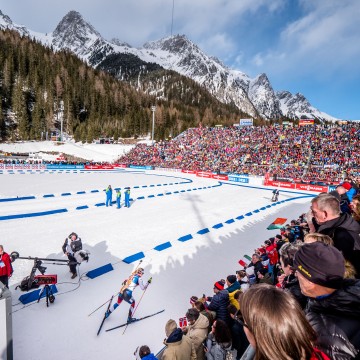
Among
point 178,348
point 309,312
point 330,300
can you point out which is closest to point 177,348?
point 178,348

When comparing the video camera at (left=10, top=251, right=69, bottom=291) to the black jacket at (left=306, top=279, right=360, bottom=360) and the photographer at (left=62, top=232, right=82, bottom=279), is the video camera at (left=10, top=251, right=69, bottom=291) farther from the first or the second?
the black jacket at (left=306, top=279, right=360, bottom=360)

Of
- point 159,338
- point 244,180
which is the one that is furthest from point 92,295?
point 244,180

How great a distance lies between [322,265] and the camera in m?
1.64

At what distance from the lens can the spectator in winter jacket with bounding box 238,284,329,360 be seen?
115 centimetres

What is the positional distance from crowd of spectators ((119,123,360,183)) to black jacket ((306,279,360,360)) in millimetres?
31925

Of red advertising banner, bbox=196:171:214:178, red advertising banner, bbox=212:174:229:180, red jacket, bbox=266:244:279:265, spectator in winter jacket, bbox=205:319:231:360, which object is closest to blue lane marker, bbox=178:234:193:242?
red jacket, bbox=266:244:279:265

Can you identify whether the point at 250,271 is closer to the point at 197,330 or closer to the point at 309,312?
the point at 197,330

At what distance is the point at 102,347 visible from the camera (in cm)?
424

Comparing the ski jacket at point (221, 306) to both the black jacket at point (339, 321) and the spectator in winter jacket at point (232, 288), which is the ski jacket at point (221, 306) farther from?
the black jacket at point (339, 321)

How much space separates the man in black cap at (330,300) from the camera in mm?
1381

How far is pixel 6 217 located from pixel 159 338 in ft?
34.6

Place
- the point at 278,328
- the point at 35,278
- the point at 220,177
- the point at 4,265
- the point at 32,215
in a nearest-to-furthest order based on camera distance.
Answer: the point at 278,328
the point at 4,265
the point at 35,278
the point at 32,215
the point at 220,177

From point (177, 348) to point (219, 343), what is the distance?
0.59 metres

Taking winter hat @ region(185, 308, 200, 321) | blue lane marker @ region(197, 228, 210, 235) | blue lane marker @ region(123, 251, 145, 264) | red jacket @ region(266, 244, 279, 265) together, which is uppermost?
winter hat @ region(185, 308, 200, 321)
